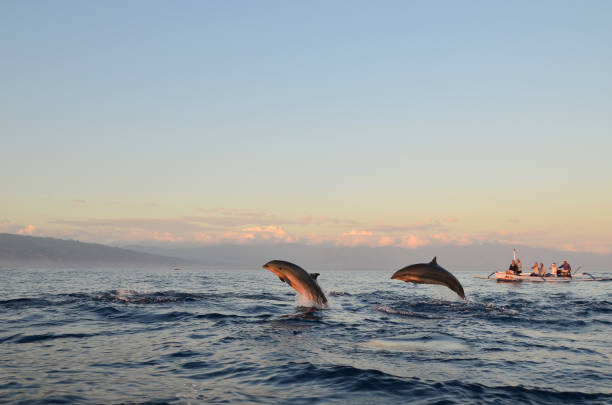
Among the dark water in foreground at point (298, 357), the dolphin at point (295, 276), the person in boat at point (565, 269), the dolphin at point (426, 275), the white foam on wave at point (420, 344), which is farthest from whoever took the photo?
the person in boat at point (565, 269)

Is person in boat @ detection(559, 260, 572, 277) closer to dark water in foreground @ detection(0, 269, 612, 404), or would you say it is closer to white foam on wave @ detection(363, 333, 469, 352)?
dark water in foreground @ detection(0, 269, 612, 404)

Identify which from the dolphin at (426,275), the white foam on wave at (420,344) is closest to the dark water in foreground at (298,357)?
the white foam on wave at (420,344)

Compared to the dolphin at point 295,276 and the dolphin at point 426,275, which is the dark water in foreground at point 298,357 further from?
the dolphin at point 426,275

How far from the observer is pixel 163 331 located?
1460 cm

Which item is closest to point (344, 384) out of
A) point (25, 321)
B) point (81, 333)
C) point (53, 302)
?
point (81, 333)

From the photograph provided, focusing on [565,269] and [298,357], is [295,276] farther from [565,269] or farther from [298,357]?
[565,269]

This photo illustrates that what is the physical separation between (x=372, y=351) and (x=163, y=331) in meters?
6.73

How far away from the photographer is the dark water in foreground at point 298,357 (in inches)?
317

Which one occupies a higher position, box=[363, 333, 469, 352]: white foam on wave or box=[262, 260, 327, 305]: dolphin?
box=[262, 260, 327, 305]: dolphin

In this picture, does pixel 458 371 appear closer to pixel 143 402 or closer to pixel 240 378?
pixel 240 378

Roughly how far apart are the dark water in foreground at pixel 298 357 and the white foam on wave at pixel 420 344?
0.03 metres

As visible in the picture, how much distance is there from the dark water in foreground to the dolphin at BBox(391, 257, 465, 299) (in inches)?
71.4

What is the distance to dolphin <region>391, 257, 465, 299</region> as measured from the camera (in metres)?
21.1

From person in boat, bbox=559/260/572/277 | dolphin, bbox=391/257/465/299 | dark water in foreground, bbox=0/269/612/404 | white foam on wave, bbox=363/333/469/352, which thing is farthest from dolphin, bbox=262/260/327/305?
person in boat, bbox=559/260/572/277
